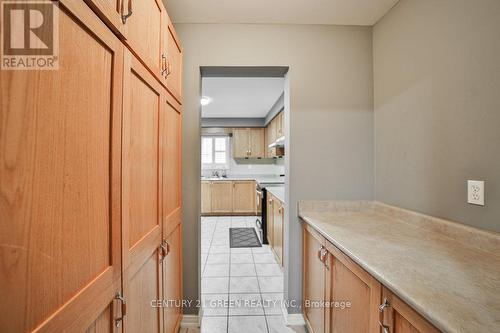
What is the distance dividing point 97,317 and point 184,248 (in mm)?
1246

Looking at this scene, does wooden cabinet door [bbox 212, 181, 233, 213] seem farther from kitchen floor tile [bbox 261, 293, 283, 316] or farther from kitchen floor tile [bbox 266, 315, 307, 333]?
kitchen floor tile [bbox 266, 315, 307, 333]

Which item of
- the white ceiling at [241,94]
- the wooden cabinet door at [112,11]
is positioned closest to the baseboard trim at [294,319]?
the wooden cabinet door at [112,11]

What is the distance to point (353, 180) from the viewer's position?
6.68 ft

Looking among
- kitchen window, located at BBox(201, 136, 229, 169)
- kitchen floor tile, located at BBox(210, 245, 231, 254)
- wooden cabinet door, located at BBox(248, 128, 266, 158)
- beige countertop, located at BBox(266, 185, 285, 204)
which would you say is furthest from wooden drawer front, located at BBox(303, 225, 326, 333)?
kitchen window, located at BBox(201, 136, 229, 169)

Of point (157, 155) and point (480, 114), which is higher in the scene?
point (480, 114)

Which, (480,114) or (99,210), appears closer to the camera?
(99,210)

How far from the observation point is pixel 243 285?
259cm

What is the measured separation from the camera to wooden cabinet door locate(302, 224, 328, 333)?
5.11 feet

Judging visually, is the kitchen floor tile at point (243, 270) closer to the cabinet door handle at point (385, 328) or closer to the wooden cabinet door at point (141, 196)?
the wooden cabinet door at point (141, 196)

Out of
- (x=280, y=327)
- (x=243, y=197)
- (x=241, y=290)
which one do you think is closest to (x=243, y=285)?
(x=241, y=290)

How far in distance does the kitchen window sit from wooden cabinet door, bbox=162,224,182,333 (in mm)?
4954

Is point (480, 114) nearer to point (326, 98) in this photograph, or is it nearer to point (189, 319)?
point (326, 98)

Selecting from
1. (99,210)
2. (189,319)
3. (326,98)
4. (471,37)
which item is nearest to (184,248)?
(189,319)

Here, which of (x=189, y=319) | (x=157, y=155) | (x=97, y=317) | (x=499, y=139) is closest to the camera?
(x=97, y=317)
